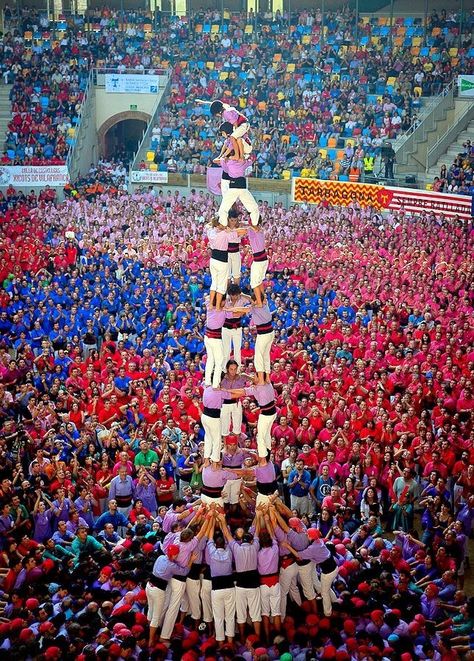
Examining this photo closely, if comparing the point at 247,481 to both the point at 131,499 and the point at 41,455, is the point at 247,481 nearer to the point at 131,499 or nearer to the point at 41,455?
the point at 131,499

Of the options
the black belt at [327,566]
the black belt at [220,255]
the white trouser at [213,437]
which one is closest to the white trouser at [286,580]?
the black belt at [327,566]

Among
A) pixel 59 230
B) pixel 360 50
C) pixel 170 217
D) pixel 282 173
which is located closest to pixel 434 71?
pixel 360 50

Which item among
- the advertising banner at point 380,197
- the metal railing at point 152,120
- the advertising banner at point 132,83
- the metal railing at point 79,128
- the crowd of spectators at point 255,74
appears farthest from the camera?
the advertising banner at point 132,83

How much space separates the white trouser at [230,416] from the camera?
11.3 m

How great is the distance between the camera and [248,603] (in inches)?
408

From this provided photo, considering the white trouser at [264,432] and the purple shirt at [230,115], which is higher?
the purple shirt at [230,115]

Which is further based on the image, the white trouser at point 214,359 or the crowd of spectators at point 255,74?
the crowd of spectators at point 255,74

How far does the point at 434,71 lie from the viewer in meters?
32.3

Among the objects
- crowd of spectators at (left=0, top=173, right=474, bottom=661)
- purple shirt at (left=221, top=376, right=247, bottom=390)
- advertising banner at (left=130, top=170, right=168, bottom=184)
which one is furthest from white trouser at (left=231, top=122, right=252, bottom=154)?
advertising banner at (left=130, top=170, right=168, bottom=184)

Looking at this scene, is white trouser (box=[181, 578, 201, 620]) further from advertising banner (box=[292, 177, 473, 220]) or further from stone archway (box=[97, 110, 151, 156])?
stone archway (box=[97, 110, 151, 156])

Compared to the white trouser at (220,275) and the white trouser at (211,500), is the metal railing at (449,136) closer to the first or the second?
the white trouser at (220,275)

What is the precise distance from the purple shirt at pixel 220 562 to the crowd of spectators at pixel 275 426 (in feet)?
2.35

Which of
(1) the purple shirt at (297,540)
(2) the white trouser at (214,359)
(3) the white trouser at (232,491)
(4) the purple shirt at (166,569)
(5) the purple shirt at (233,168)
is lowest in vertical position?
(4) the purple shirt at (166,569)

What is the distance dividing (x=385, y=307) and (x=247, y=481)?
7.72 m
